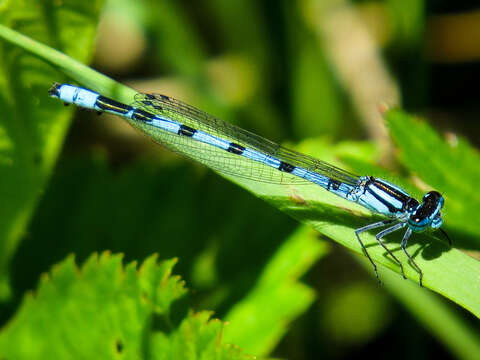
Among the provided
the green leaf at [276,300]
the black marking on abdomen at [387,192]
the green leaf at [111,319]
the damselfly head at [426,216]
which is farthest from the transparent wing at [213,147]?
the green leaf at [111,319]

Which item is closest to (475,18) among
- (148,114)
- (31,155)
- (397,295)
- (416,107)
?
(416,107)

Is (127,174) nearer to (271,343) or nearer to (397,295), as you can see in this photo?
(271,343)

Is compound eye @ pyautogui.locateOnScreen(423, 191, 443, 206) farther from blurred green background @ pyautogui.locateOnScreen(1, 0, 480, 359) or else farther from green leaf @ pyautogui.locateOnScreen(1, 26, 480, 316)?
blurred green background @ pyautogui.locateOnScreen(1, 0, 480, 359)

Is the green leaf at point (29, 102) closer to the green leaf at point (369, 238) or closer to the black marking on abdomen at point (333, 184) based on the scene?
the green leaf at point (369, 238)

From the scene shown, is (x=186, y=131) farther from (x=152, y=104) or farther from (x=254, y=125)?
(x=254, y=125)

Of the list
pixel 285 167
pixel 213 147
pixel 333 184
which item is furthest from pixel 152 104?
pixel 333 184

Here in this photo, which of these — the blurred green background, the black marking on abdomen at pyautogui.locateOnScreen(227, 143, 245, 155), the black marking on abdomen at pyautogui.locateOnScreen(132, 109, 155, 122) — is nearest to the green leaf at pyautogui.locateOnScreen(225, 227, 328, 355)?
the blurred green background
